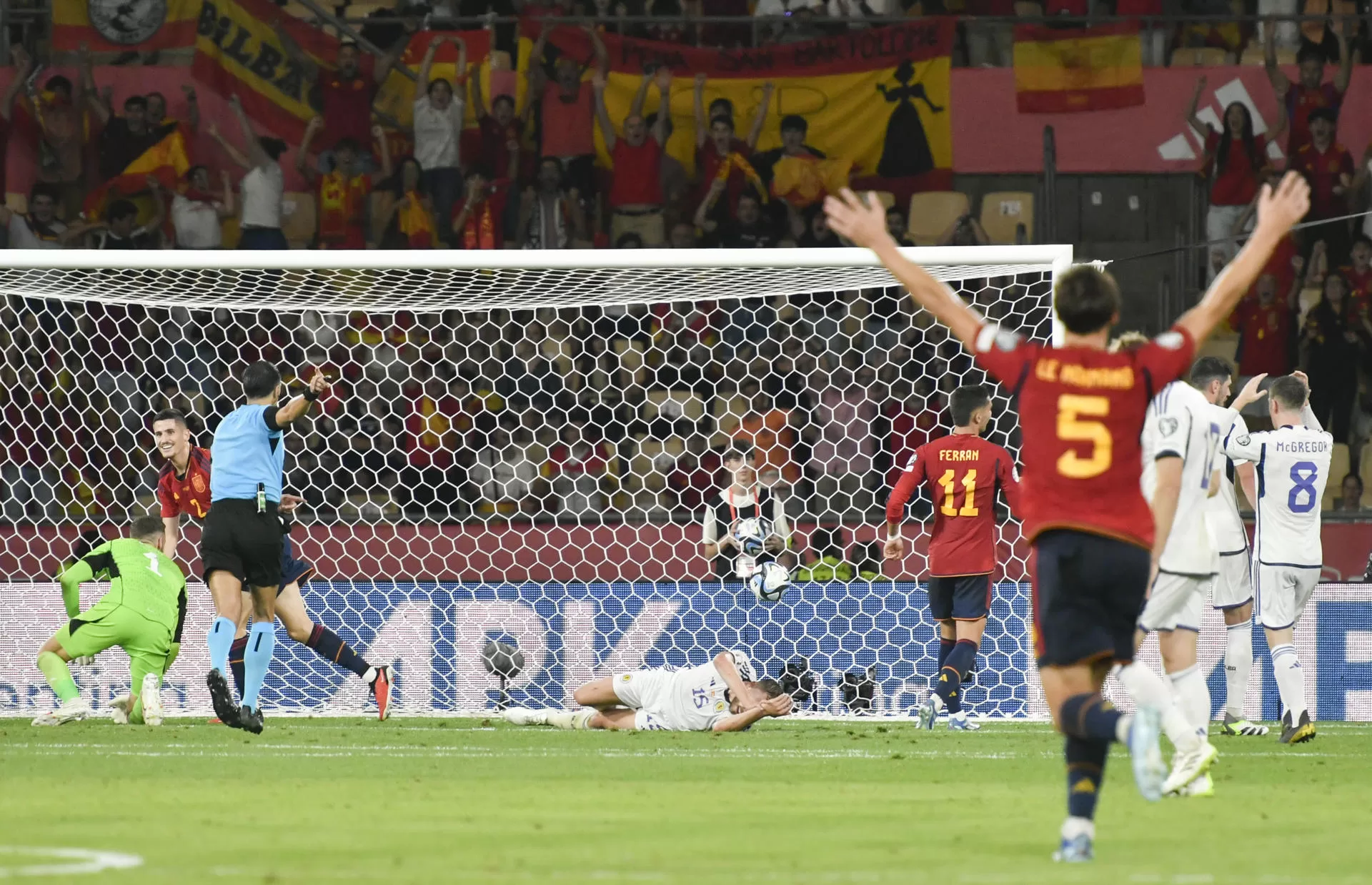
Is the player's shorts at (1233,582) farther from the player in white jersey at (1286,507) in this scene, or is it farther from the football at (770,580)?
the football at (770,580)

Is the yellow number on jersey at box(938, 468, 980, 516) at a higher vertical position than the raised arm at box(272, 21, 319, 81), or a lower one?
lower

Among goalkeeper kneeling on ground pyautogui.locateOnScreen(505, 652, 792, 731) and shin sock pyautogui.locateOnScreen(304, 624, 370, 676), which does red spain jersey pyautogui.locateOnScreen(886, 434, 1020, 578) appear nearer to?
goalkeeper kneeling on ground pyautogui.locateOnScreen(505, 652, 792, 731)

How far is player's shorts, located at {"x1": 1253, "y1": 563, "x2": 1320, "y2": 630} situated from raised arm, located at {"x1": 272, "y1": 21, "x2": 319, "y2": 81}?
384 inches

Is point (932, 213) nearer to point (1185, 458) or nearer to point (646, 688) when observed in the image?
point (646, 688)

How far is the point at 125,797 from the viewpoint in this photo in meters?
6.50

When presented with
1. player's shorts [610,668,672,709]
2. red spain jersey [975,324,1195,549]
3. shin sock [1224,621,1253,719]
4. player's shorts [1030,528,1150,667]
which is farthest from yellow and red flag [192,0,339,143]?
player's shorts [1030,528,1150,667]

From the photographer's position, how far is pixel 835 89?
16.6m

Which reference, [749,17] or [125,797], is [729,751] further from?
[749,17]

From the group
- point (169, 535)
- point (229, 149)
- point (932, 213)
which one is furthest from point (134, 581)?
point (932, 213)

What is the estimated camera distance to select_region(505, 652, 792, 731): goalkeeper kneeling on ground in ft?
32.9

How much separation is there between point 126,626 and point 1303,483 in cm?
653

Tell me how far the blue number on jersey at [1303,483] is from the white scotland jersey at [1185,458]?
2636 millimetres

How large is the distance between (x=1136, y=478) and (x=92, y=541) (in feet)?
30.4

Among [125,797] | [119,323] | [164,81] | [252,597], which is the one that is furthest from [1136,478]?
[164,81]
